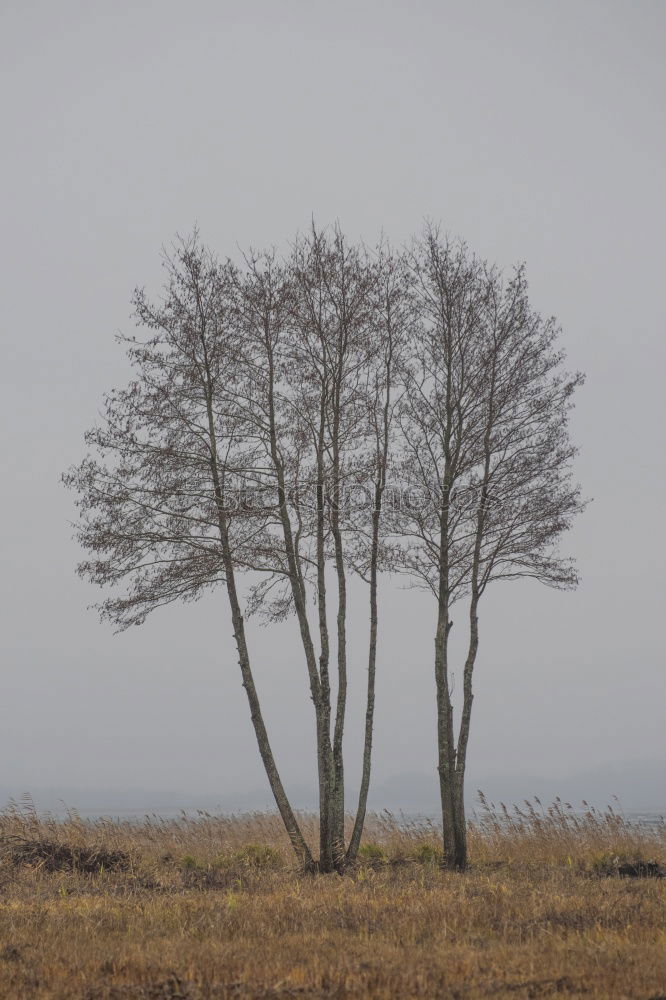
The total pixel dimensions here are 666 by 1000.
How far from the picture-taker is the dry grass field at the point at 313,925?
558 cm

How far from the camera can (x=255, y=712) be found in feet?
45.6

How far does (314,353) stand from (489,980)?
1137 centimetres

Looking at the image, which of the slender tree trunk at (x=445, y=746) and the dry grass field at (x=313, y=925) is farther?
the slender tree trunk at (x=445, y=746)

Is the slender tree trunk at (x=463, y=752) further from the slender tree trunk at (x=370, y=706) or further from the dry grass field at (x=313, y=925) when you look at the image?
the slender tree trunk at (x=370, y=706)

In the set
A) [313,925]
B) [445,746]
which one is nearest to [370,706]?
[445,746]

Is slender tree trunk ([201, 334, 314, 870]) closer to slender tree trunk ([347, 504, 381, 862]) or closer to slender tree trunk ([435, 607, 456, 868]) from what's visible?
slender tree trunk ([347, 504, 381, 862])

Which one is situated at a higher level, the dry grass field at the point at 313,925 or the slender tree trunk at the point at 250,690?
the slender tree trunk at the point at 250,690

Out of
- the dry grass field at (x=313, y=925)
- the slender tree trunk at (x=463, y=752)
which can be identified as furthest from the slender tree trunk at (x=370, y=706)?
the slender tree trunk at (x=463, y=752)

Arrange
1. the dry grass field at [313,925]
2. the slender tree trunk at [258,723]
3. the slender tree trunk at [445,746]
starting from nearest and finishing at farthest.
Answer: the dry grass field at [313,925] → the slender tree trunk at [258,723] → the slender tree trunk at [445,746]

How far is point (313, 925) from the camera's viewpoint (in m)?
7.59

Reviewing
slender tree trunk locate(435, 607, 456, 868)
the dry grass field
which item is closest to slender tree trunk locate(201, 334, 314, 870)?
the dry grass field

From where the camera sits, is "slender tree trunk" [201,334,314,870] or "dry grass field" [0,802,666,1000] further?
"slender tree trunk" [201,334,314,870]

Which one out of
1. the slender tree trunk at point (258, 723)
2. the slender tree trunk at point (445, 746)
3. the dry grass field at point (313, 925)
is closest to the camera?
the dry grass field at point (313, 925)

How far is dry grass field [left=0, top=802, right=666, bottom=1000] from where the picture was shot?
18.3ft
